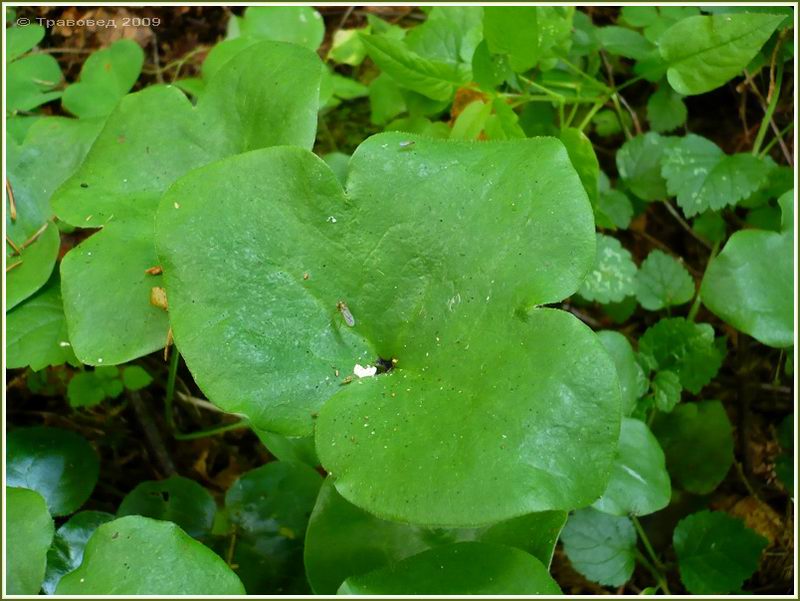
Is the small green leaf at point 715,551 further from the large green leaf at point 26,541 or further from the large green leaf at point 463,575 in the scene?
the large green leaf at point 26,541

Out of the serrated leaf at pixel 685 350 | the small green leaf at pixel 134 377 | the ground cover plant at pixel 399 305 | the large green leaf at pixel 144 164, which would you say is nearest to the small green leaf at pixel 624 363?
the ground cover plant at pixel 399 305

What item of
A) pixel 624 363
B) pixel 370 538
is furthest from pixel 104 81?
pixel 624 363

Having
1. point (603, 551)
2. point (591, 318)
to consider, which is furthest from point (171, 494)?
point (591, 318)

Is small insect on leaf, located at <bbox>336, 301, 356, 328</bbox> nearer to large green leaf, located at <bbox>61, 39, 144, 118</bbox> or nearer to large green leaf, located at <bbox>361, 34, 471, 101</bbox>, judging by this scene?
large green leaf, located at <bbox>361, 34, 471, 101</bbox>

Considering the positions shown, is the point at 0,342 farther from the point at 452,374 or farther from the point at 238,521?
the point at 452,374

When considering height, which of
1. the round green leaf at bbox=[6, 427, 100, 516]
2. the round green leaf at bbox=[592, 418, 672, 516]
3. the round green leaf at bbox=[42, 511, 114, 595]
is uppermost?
the round green leaf at bbox=[592, 418, 672, 516]

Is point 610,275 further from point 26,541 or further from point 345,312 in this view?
point 26,541

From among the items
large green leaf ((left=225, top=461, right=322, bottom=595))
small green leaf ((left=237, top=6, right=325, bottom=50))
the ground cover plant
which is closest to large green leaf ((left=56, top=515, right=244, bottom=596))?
the ground cover plant
